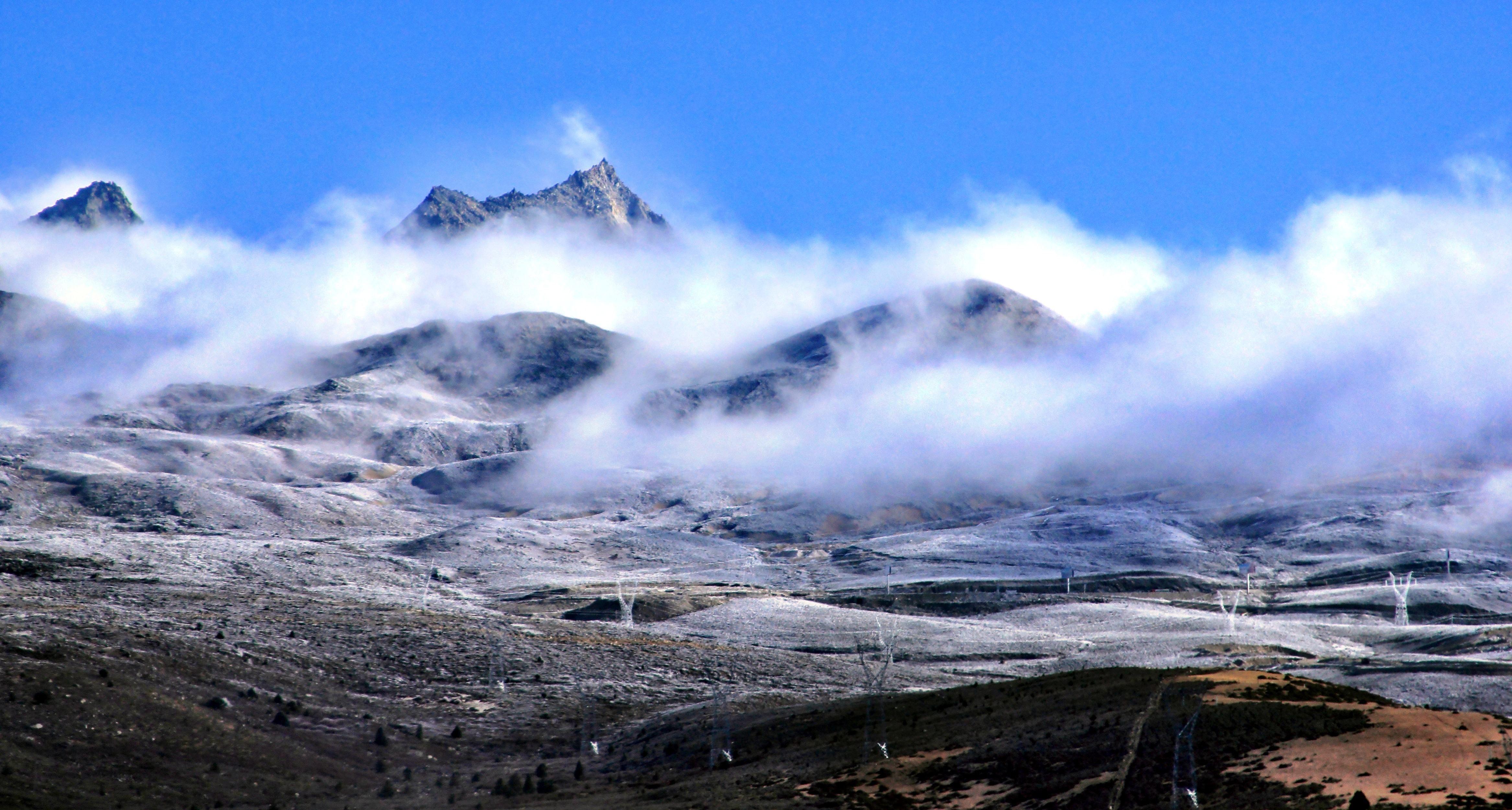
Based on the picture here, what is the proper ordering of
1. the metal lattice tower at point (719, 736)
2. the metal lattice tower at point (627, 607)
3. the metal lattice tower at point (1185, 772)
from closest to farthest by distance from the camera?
the metal lattice tower at point (1185, 772)
the metal lattice tower at point (719, 736)
the metal lattice tower at point (627, 607)

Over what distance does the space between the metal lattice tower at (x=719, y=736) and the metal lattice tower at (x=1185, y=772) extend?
61.8 ft

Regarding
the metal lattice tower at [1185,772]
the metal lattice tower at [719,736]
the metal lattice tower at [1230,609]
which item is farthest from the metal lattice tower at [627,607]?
the metal lattice tower at [1185,772]

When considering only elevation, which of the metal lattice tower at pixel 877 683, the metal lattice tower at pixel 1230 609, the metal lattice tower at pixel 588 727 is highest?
the metal lattice tower at pixel 1230 609

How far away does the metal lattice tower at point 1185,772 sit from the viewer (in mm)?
38594

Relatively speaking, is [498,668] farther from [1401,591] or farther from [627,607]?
[1401,591]

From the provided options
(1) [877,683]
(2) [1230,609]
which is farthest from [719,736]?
(2) [1230,609]

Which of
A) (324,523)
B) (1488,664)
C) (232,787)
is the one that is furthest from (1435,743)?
(324,523)

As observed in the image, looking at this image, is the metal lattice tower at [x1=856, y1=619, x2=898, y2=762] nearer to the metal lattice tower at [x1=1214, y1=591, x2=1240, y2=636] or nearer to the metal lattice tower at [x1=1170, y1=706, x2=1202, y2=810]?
the metal lattice tower at [x1=1170, y1=706, x2=1202, y2=810]

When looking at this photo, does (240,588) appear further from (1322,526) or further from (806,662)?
(1322,526)

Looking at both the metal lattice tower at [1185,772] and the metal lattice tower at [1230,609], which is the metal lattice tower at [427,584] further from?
the metal lattice tower at [1185,772]

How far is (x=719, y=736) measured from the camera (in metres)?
56.6

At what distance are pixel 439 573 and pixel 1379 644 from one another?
93635 mm

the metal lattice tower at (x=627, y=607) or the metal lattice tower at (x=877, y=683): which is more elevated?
the metal lattice tower at (x=627, y=607)

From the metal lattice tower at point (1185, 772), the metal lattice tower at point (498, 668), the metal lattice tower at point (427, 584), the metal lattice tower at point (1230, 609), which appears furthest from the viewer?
the metal lattice tower at point (427, 584)
